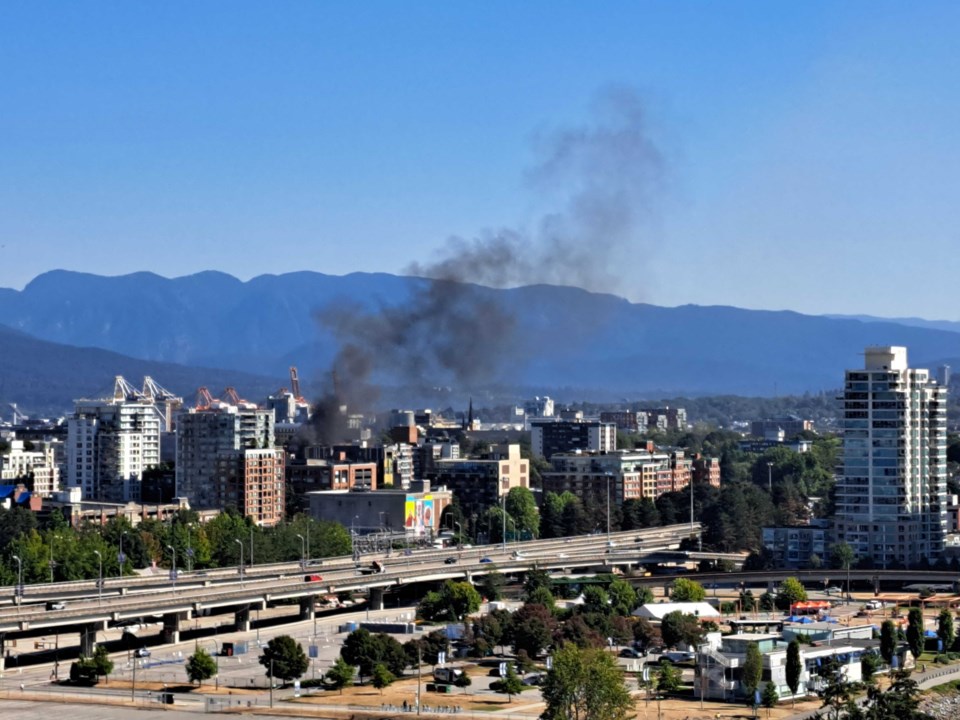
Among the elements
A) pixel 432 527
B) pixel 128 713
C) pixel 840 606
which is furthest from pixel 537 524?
pixel 128 713

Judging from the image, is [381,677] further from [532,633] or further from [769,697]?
[769,697]

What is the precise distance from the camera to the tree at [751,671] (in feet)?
148

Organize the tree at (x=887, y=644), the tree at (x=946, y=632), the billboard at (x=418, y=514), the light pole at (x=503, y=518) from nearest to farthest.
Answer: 1. the tree at (x=887, y=644)
2. the tree at (x=946, y=632)
3. the light pole at (x=503, y=518)
4. the billboard at (x=418, y=514)

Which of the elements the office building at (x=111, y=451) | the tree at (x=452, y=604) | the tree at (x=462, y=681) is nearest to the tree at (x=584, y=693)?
the tree at (x=462, y=681)

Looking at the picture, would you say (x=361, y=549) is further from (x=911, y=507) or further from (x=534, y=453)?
(x=534, y=453)

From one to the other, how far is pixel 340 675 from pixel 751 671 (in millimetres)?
9846

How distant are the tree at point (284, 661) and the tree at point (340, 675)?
2.39 feet

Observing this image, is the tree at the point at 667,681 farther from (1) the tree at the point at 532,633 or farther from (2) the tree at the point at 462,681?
(1) the tree at the point at 532,633

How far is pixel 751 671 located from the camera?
45031 millimetres

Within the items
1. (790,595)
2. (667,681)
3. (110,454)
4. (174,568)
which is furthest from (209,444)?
(667,681)

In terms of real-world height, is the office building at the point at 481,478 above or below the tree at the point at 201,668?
above

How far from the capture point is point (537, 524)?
91688 mm

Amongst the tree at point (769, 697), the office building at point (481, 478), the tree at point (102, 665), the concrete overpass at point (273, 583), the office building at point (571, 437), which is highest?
the office building at point (571, 437)

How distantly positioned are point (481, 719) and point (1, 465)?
67.6 meters
